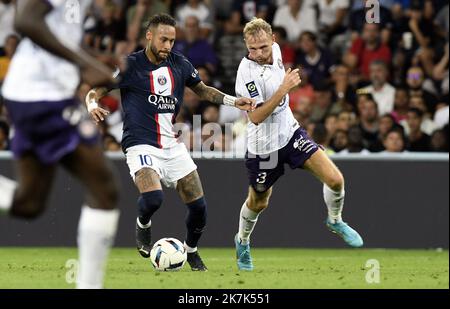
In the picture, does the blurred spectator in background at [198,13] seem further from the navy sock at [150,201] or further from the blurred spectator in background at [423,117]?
the navy sock at [150,201]

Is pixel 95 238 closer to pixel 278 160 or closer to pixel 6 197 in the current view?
pixel 6 197

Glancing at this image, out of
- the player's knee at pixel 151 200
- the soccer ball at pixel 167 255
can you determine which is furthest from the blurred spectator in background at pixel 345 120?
the player's knee at pixel 151 200

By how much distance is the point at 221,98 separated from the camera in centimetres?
1121

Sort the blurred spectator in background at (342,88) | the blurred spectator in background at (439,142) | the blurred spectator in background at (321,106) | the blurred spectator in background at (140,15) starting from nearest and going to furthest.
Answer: the blurred spectator in background at (439,142)
the blurred spectator in background at (321,106)
the blurred spectator in background at (342,88)
the blurred spectator in background at (140,15)

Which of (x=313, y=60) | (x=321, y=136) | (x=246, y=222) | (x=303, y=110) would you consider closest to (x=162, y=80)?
(x=246, y=222)

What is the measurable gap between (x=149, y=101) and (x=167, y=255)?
1535 millimetres

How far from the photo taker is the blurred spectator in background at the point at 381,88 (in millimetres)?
17500

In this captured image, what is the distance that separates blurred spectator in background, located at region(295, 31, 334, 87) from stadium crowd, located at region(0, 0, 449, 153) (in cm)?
2

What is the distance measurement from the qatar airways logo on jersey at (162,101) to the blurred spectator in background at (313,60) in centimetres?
696

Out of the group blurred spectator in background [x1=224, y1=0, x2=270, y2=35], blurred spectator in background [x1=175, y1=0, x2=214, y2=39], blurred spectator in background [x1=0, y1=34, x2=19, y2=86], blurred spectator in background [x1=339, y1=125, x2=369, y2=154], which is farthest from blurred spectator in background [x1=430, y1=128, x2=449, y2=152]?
blurred spectator in background [x1=0, y1=34, x2=19, y2=86]

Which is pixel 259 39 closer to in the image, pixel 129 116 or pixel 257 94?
pixel 257 94

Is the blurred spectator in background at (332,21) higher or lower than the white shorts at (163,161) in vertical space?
higher

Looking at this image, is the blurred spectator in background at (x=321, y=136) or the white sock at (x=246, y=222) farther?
the blurred spectator in background at (x=321, y=136)

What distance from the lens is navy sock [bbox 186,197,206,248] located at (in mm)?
11320
